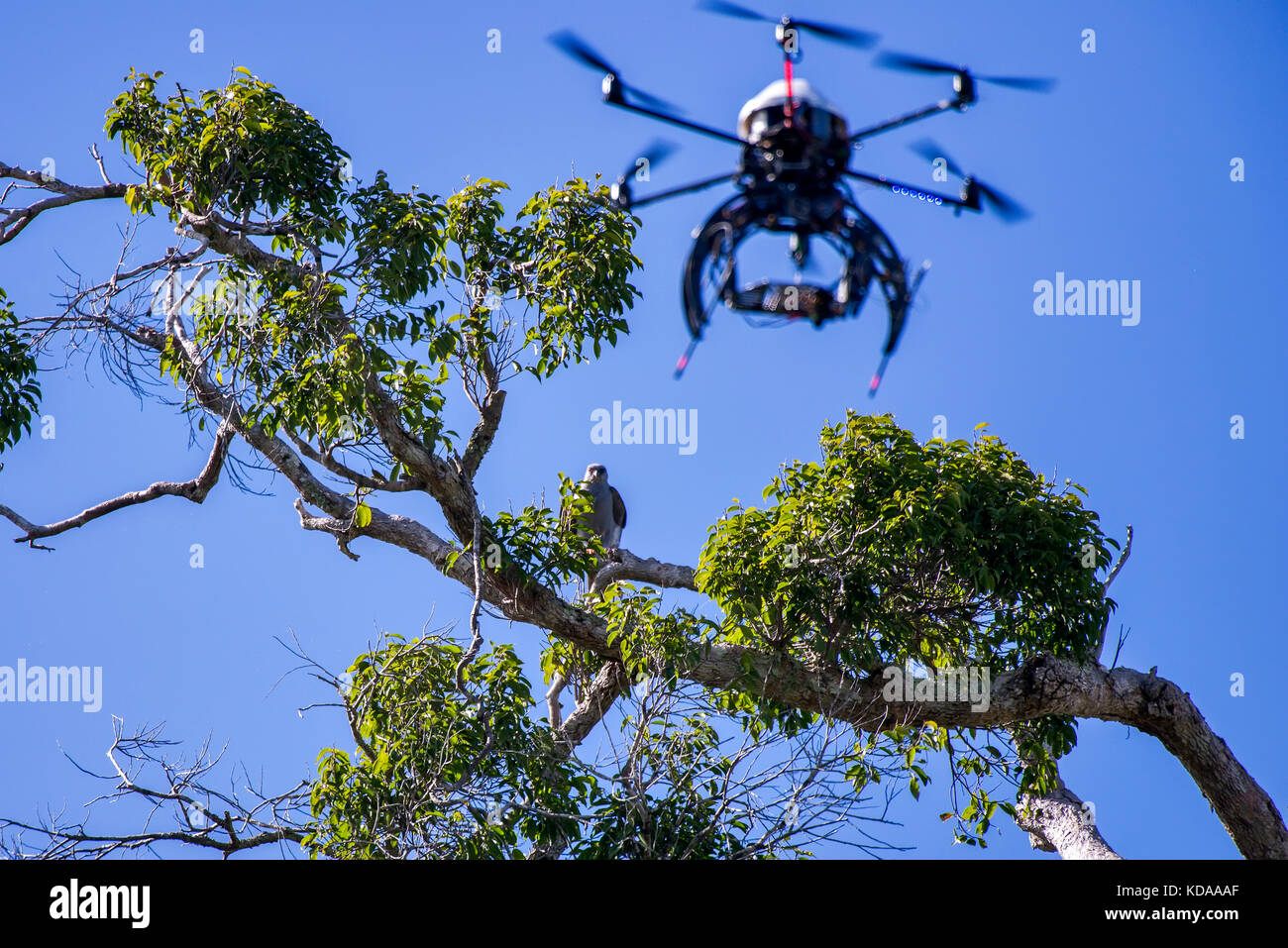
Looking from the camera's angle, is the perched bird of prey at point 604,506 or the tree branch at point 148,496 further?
the perched bird of prey at point 604,506

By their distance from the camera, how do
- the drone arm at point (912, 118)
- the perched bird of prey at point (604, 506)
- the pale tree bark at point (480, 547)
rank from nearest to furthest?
the drone arm at point (912, 118) < the pale tree bark at point (480, 547) < the perched bird of prey at point (604, 506)

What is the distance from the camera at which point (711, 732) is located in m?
7.61

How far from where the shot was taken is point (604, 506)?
481 inches

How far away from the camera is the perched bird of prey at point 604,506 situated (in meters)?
12.1

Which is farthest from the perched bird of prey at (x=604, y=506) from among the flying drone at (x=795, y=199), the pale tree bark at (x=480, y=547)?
the flying drone at (x=795, y=199)

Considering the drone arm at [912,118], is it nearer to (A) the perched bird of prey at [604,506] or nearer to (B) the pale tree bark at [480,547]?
(B) the pale tree bark at [480,547]

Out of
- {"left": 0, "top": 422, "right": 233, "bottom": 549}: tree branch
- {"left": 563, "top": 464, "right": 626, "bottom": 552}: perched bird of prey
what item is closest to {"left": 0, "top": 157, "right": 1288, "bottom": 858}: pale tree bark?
{"left": 0, "top": 422, "right": 233, "bottom": 549}: tree branch

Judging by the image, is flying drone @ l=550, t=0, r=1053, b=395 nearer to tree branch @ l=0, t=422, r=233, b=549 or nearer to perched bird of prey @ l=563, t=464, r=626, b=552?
tree branch @ l=0, t=422, r=233, b=549

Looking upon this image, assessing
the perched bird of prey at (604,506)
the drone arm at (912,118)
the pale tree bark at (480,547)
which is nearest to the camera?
the drone arm at (912,118)

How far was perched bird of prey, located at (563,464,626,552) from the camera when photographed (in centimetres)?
1213

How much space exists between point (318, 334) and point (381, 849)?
2946mm
